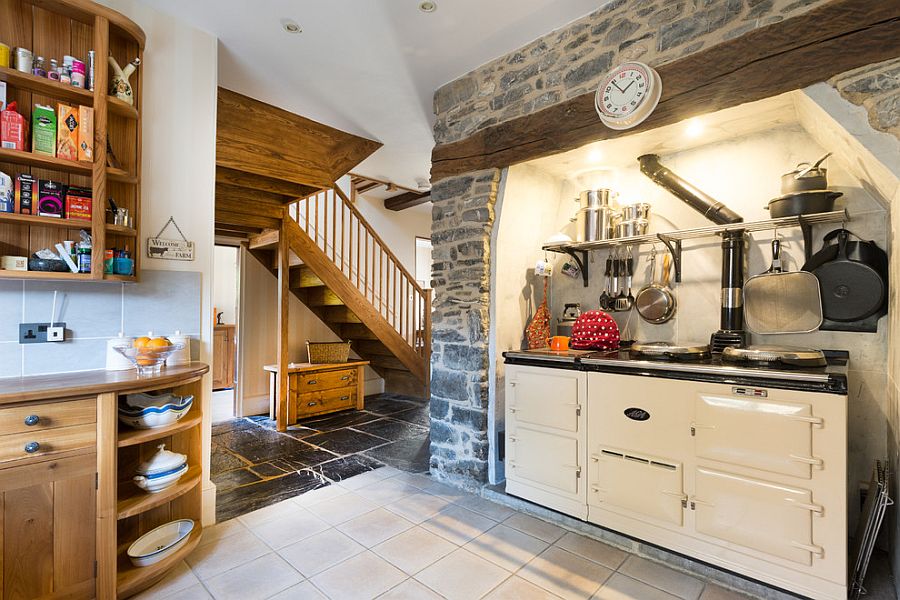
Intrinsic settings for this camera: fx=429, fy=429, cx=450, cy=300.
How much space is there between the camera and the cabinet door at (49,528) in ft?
5.10

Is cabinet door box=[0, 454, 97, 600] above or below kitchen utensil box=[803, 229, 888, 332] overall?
below

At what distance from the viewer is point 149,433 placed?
1.92m

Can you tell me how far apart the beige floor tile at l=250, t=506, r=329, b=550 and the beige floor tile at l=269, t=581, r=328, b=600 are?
39cm

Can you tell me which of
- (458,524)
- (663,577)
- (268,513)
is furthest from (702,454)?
(268,513)

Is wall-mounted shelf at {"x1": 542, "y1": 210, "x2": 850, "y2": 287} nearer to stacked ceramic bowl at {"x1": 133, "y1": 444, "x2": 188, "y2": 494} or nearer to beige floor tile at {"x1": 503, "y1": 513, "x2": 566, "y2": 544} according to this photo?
beige floor tile at {"x1": 503, "y1": 513, "x2": 566, "y2": 544}

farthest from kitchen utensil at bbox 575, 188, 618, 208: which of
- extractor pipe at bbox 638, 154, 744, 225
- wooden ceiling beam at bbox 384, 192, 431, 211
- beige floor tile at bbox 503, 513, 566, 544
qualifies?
wooden ceiling beam at bbox 384, 192, 431, 211

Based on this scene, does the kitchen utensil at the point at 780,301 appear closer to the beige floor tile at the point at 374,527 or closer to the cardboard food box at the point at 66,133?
the beige floor tile at the point at 374,527

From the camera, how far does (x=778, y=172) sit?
239cm

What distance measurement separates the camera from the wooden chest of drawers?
4.58m

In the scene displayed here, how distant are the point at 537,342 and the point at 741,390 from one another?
131 centimetres

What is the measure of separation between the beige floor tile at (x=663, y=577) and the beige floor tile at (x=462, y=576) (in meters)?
0.61


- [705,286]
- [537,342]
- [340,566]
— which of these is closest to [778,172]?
[705,286]

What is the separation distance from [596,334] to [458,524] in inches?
55.2

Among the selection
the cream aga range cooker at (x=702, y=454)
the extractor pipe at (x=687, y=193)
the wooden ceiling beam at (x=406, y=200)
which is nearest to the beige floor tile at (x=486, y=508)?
the cream aga range cooker at (x=702, y=454)
